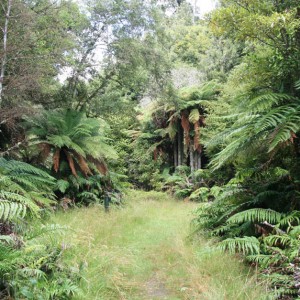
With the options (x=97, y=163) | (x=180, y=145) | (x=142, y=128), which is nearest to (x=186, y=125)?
(x=180, y=145)

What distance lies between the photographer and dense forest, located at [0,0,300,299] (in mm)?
2873

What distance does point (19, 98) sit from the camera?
17.0ft

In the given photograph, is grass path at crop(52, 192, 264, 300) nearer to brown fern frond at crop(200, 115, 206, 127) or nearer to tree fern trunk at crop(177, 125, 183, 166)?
brown fern frond at crop(200, 115, 206, 127)

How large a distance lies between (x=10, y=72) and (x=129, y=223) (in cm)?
346

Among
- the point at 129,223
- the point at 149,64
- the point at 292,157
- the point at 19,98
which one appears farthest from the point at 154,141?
the point at 292,157

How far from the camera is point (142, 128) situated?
46.8 ft

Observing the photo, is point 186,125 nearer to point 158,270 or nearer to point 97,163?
point 97,163

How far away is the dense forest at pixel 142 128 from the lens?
9.43ft

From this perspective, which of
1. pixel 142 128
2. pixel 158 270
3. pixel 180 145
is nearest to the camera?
pixel 158 270

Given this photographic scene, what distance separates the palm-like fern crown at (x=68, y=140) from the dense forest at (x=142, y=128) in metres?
0.03

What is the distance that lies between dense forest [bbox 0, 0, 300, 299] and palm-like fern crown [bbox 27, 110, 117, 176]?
34mm

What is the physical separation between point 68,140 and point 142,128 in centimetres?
750

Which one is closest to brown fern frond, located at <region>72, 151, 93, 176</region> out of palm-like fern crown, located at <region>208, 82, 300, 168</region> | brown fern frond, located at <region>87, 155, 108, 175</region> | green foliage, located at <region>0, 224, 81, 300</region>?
brown fern frond, located at <region>87, 155, 108, 175</region>

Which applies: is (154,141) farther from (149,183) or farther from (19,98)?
(19,98)
